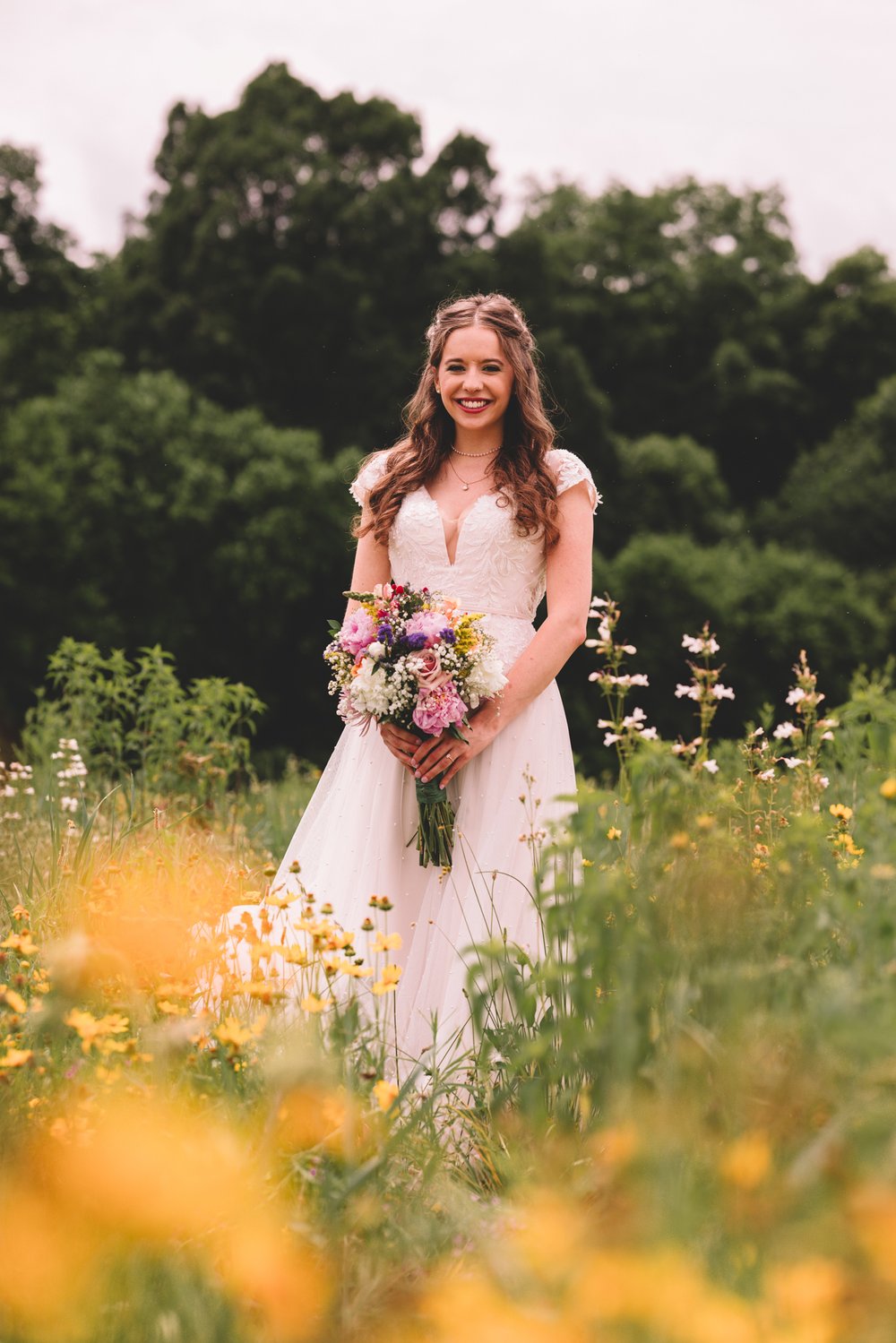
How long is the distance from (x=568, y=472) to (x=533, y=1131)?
7.32 ft

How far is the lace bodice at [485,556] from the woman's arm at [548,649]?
0.25ft

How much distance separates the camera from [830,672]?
61.8ft

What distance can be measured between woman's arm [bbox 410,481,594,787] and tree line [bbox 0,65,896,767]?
10.1 meters

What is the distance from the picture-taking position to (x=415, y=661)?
10.5 ft

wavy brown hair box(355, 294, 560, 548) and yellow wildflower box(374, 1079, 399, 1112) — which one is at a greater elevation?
wavy brown hair box(355, 294, 560, 548)

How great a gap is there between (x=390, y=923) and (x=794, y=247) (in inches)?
1094

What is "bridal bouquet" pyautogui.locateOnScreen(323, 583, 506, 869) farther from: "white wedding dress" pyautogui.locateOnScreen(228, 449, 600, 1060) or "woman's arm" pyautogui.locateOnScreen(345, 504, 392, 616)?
"woman's arm" pyautogui.locateOnScreen(345, 504, 392, 616)

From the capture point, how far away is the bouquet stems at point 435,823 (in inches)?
137

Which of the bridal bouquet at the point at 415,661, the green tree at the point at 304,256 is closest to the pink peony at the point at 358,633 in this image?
the bridal bouquet at the point at 415,661

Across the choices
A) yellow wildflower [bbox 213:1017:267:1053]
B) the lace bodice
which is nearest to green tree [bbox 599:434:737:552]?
the lace bodice

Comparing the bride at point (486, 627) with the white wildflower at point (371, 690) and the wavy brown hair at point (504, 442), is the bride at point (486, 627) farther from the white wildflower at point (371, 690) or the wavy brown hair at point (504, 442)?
the white wildflower at point (371, 690)

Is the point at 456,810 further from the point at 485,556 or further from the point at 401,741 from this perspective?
the point at 485,556

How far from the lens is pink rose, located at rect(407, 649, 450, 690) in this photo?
10.5 ft

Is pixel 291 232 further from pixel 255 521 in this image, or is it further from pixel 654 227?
pixel 654 227
